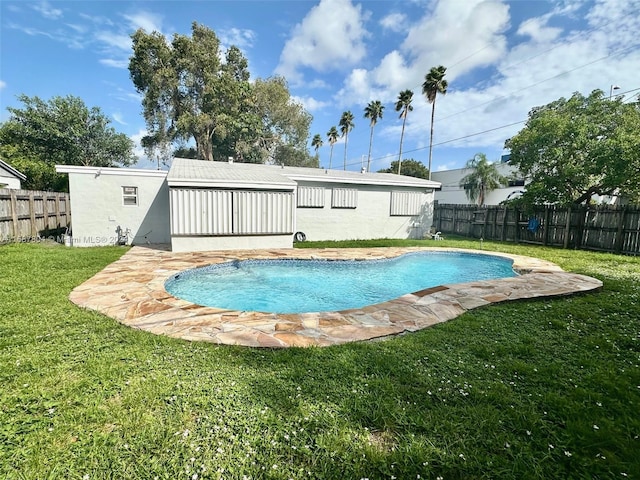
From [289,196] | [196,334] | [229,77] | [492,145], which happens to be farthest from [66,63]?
[492,145]

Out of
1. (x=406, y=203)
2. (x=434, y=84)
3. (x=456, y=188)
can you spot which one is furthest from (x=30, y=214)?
(x=456, y=188)

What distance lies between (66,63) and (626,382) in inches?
939

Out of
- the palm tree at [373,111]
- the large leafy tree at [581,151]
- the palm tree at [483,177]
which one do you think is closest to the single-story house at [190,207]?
the large leafy tree at [581,151]

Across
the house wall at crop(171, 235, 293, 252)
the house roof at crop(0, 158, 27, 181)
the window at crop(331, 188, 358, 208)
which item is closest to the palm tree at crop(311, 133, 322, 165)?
the window at crop(331, 188, 358, 208)

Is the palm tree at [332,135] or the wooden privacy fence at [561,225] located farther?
the palm tree at [332,135]

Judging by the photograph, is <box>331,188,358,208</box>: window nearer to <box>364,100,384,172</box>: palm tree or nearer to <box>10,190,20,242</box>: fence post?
<box>10,190,20,242</box>: fence post

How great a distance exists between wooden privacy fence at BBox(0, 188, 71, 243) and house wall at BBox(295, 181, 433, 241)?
31.1ft

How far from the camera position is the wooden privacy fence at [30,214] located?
29.9ft

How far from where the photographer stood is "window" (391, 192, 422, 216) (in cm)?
1454

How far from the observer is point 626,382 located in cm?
267

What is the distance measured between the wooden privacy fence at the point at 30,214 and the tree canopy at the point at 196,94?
44.0ft

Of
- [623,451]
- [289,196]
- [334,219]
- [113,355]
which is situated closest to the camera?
[623,451]

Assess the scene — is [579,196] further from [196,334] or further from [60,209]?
[60,209]

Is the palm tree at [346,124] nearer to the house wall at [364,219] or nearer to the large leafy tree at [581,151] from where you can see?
the house wall at [364,219]
